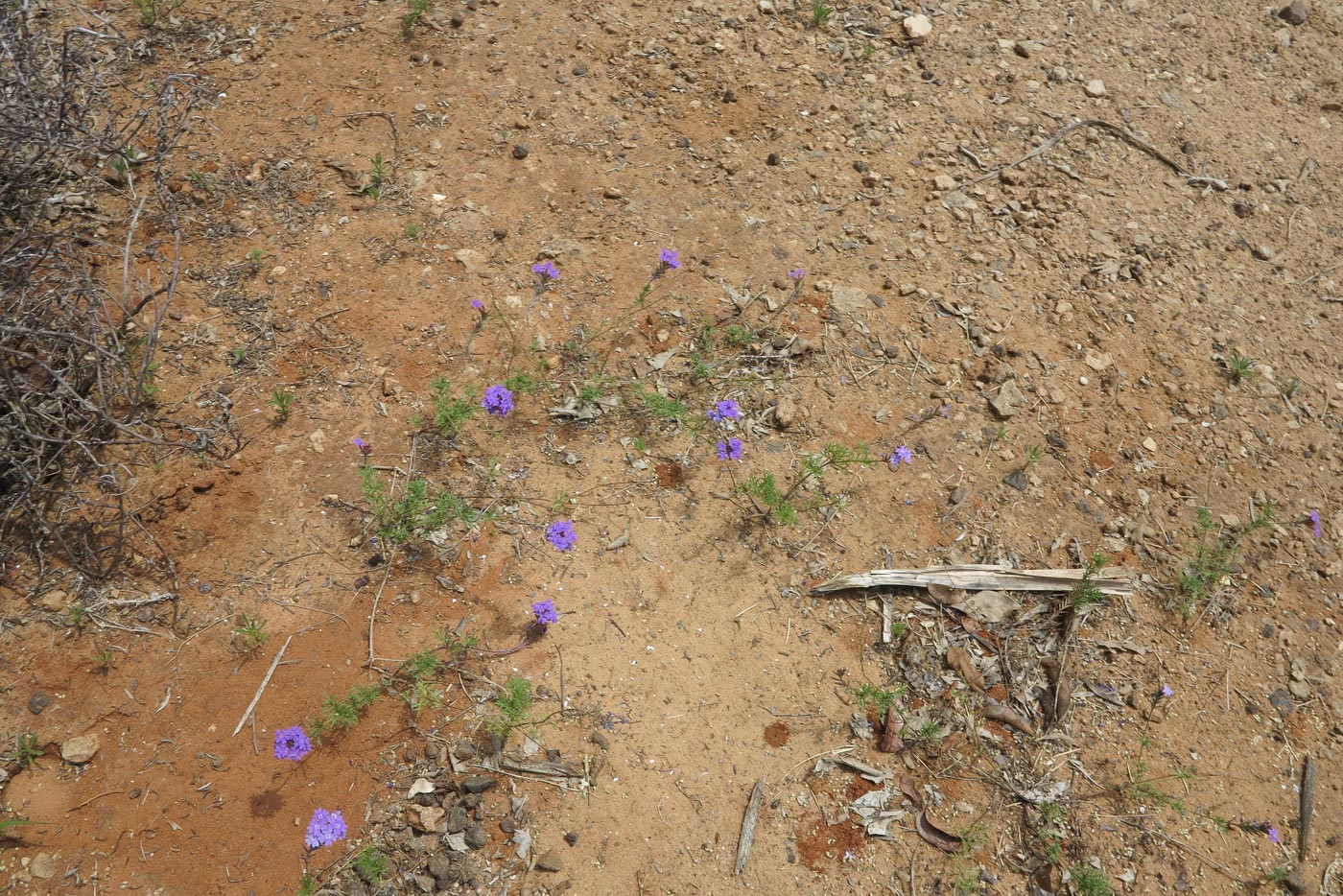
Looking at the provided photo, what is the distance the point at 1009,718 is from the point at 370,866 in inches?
91.0

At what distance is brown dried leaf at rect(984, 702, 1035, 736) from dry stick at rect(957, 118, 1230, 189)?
3.07 meters

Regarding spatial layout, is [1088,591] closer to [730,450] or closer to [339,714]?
[730,450]

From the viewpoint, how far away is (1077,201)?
466 cm

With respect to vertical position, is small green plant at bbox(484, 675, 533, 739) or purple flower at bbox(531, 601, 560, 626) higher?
purple flower at bbox(531, 601, 560, 626)

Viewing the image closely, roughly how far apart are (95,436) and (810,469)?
2853 mm

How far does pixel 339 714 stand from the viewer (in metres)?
2.76

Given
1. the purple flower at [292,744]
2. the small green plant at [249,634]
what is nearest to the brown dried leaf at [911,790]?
the purple flower at [292,744]

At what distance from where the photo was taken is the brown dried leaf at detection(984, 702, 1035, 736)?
10.3 feet

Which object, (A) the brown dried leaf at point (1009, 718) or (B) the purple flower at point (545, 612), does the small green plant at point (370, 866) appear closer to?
(B) the purple flower at point (545, 612)

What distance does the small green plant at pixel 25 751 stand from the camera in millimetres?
2625

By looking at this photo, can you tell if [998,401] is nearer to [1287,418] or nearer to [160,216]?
[1287,418]

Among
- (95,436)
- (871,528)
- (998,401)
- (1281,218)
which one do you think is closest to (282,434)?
(95,436)

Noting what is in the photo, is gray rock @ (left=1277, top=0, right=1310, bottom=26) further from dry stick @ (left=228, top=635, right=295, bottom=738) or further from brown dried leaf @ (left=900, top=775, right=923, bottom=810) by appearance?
dry stick @ (left=228, top=635, right=295, bottom=738)

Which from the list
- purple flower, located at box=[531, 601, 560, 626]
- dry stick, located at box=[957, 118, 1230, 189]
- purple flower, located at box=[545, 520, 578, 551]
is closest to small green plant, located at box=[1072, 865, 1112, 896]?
purple flower, located at box=[531, 601, 560, 626]
